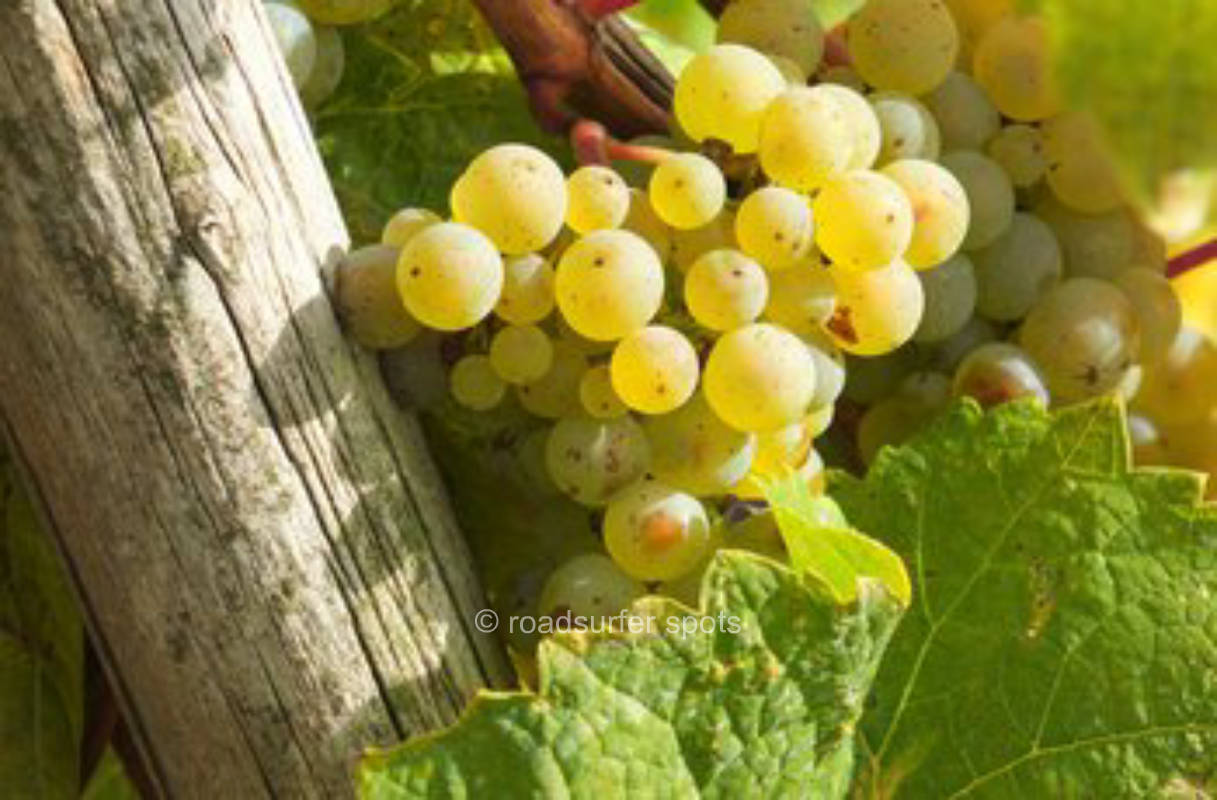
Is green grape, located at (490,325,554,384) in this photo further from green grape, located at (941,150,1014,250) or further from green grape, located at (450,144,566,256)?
green grape, located at (941,150,1014,250)

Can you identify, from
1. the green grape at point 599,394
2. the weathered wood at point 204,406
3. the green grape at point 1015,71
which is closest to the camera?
the weathered wood at point 204,406

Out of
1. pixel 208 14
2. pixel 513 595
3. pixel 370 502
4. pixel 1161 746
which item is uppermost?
pixel 208 14

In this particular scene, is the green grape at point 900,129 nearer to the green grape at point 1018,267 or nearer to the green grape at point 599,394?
the green grape at point 1018,267

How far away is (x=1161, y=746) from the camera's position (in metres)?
0.81

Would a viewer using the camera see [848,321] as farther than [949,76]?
No

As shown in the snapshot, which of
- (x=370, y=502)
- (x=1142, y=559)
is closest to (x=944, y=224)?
(x=1142, y=559)

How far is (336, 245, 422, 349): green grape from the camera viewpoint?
0.77m

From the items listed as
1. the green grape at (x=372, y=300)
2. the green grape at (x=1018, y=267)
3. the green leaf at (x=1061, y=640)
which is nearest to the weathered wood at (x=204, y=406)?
the green grape at (x=372, y=300)

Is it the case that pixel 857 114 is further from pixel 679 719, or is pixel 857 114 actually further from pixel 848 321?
pixel 679 719

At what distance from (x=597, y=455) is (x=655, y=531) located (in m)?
0.04

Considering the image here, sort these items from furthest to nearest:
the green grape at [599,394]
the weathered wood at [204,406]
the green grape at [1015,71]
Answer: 1. the green grape at [1015,71]
2. the green grape at [599,394]
3. the weathered wood at [204,406]

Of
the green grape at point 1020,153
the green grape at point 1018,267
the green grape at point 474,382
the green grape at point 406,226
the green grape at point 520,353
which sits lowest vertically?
the green grape at point 1018,267

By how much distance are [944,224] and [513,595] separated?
0.27 meters

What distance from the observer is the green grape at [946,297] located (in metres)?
0.90
